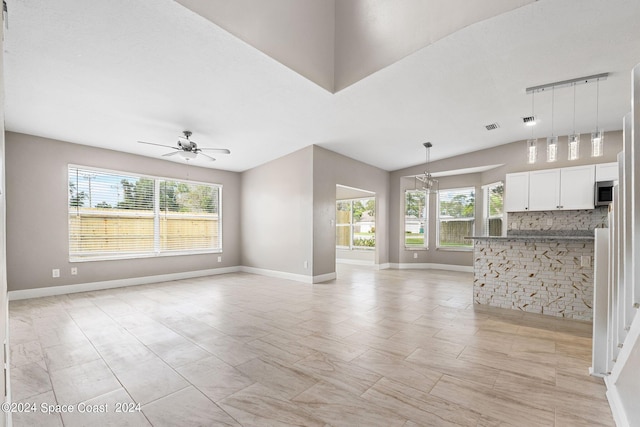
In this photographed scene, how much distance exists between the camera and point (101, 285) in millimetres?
5230

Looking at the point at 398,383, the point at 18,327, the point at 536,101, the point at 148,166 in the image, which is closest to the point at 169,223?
the point at 148,166

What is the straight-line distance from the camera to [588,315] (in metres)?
3.63

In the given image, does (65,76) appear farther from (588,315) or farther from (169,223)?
(588,315)

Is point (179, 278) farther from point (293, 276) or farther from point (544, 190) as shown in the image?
point (544, 190)

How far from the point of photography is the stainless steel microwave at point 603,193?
492 cm

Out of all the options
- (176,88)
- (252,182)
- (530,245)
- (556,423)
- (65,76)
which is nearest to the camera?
(556,423)

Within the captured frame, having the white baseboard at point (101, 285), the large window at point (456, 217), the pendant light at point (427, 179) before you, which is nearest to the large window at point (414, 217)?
the pendant light at point (427, 179)

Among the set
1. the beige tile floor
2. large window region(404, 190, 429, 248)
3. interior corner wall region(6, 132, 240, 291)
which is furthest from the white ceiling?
large window region(404, 190, 429, 248)

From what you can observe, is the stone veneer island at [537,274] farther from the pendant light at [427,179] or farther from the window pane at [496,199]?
the window pane at [496,199]

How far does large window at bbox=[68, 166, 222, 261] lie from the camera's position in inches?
203

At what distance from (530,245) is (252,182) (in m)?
5.83

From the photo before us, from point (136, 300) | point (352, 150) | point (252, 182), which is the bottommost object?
point (136, 300)

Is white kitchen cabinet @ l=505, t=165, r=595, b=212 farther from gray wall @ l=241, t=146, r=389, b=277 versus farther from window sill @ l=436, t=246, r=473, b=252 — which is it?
gray wall @ l=241, t=146, r=389, b=277

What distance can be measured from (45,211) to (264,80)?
14.5 feet
